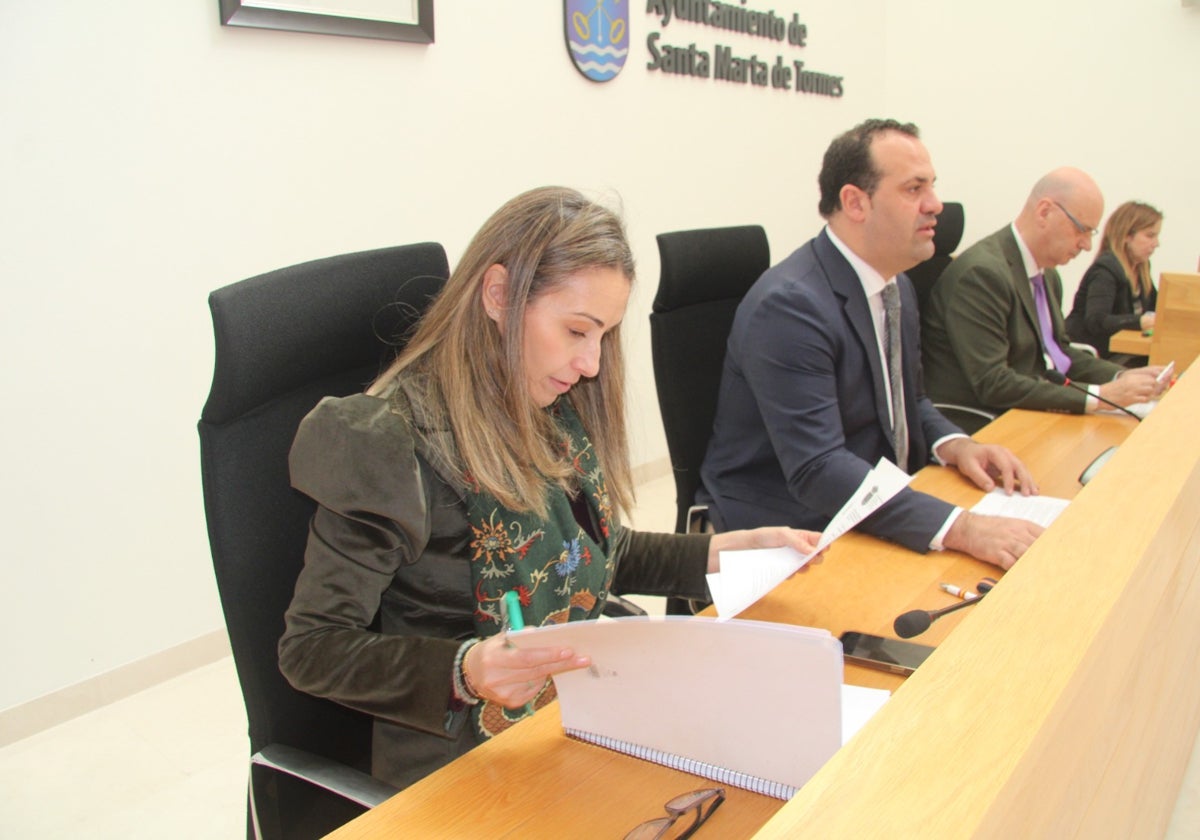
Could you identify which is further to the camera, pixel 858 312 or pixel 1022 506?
pixel 858 312

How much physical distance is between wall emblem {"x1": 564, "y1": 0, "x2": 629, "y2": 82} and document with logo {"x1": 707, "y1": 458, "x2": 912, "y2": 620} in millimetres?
2245

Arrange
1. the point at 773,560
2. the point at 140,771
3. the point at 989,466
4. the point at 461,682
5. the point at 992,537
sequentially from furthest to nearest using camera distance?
the point at 140,771 → the point at 989,466 → the point at 992,537 → the point at 773,560 → the point at 461,682

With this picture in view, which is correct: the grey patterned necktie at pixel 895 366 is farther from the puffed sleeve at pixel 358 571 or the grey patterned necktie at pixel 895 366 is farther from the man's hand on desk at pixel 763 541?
the puffed sleeve at pixel 358 571

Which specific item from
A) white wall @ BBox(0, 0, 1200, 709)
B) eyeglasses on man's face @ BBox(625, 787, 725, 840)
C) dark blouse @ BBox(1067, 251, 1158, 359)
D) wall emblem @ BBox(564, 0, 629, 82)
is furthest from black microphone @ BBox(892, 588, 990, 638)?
dark blouse @ BBox(1067, 251, 1158, 359)

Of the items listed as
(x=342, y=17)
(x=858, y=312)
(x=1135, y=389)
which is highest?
(x=342, y=17)

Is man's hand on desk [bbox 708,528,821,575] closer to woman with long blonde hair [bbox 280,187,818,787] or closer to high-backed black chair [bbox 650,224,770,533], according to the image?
woman with long blonde hair [bbox 280,187,818,787]

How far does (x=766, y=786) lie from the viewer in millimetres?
906

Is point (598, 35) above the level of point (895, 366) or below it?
above

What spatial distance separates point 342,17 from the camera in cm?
246

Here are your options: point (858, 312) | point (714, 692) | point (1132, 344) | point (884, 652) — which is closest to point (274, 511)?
point (714, 692)

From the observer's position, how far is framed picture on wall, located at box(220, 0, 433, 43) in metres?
2.27

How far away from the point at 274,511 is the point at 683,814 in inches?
23.1

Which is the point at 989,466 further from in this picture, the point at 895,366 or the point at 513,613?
the point at 513,613

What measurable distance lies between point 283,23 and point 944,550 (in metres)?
1.93
